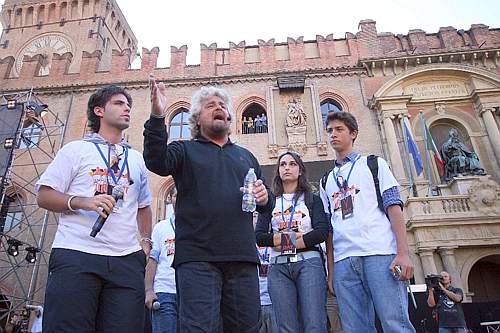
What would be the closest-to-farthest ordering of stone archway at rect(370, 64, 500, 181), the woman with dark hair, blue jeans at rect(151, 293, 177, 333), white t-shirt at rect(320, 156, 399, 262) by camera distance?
white t-shirt at rect(320, 156, 399, 262), the woman with dark hair, blue jeans at rect(151, 293, 177, 333), stone archway at rect(370, 64, 500, 181)

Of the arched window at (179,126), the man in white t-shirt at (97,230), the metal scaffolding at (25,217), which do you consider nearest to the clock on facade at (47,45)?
the metal scaffolding at (25,217)

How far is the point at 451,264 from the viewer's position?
10664 mm

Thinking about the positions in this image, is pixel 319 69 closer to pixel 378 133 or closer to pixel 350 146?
pixel 378 133

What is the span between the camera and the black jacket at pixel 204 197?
2121 millimetres

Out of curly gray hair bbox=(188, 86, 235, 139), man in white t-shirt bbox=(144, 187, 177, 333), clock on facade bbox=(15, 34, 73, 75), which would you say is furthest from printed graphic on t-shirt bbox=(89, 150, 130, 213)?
clock on facade bbox=(15, 34, 73, 75)

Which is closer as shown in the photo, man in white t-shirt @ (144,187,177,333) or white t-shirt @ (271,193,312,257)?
white t-shirt @ (271,193,312,257)

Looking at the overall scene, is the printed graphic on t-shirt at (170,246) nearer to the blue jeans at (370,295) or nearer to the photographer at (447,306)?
the blue jeans at (370,295)

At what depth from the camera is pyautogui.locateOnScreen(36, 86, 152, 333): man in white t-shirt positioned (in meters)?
2.08

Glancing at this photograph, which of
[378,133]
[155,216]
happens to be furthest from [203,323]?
[378,133]

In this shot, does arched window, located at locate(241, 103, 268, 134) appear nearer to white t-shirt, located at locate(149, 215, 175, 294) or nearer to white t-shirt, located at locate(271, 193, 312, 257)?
white t-shirt, located at locate(149, 215, 175, 294)

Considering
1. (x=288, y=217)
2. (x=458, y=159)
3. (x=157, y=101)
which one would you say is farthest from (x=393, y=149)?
(x=157, y=101)

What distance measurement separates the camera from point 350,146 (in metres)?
3.63

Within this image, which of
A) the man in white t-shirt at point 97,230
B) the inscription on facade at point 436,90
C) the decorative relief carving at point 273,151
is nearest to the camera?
the man in white t-shirt at point 97,230

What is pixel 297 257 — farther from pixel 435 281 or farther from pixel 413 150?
pixel 413 150
